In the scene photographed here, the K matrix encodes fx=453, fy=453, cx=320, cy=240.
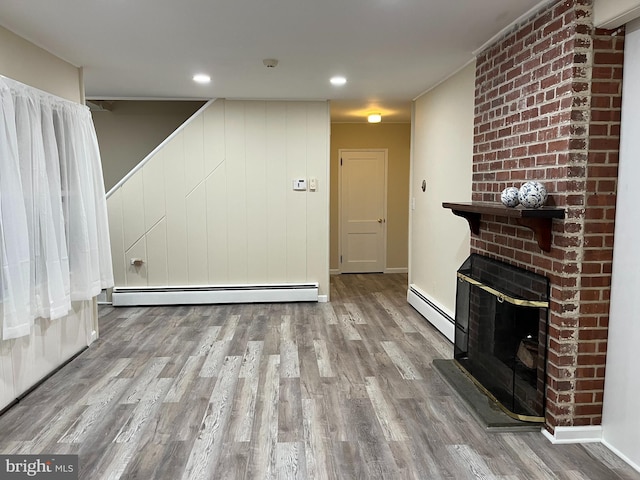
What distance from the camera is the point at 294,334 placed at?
4223mm

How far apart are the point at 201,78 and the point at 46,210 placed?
1.87 m

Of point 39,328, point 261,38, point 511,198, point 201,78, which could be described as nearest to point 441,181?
point 511,198

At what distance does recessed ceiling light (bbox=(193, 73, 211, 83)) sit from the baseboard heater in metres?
2.30

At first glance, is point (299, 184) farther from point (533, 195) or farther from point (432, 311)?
point (533, 195)

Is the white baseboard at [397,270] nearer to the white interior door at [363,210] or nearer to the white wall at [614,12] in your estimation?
the white interior door at [363,210]

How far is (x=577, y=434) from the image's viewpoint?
2.36 meters

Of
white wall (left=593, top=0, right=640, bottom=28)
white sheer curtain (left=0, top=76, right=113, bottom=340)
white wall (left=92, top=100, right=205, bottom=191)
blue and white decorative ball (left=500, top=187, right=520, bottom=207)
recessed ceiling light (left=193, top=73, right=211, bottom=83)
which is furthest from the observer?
white wall (left=92, top=100, right=205, bottom=191)

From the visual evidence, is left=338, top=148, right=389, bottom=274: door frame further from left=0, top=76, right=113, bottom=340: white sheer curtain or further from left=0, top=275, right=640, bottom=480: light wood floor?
left=0, top=76, right=113, bottom=340: white sheer curtain

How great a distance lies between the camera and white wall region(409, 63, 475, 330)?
148 inches

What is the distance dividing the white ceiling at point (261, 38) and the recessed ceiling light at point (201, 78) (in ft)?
0.19

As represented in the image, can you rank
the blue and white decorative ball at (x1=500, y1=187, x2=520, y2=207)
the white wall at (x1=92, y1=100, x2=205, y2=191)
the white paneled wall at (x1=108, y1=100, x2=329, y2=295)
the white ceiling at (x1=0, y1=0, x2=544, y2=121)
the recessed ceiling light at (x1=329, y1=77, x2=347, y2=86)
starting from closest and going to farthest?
1. the blue and white decorative ball at (x1=500, y1=187, x2=520, y2=207)
2. the white ceiling at (x1=0, y1=0, x2=544, y2=121)
3. the recessed ceiling light at (x1=329, y1=77, x2=347, y2=86)
4. the white paneled wall at (x1=108, y1=100, x2=329, y2=295)
5. the white wall at (x1=92, y1=100, x2=205, y2=191)

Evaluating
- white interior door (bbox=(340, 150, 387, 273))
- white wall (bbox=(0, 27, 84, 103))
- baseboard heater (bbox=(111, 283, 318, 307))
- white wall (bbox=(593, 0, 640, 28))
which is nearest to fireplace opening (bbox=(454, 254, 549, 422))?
white wall (bbox=(593, 0, 640, 28))

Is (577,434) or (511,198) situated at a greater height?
(511,198)

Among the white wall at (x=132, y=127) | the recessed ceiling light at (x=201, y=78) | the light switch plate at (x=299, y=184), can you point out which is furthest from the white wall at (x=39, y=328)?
the light switch plate at (x=299, y=184)
